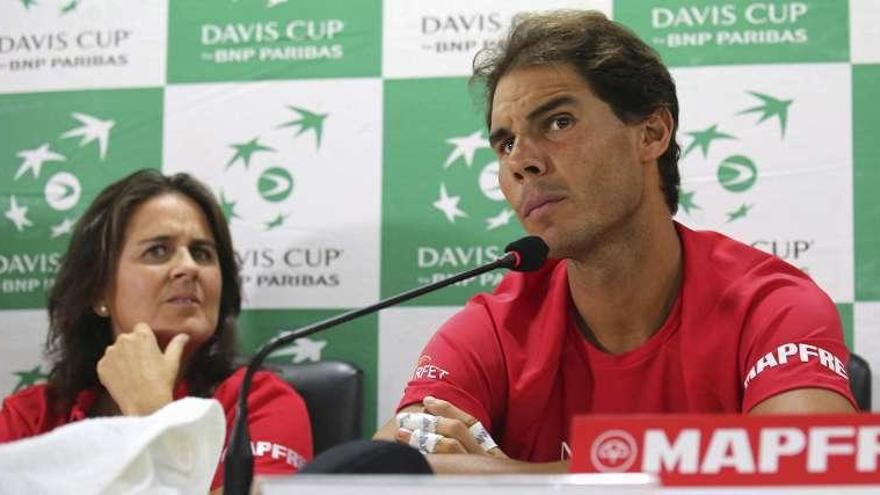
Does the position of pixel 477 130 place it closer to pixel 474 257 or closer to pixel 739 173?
pixel 474 257

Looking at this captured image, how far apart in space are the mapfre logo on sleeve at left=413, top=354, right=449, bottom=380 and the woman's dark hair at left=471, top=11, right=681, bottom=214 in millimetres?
396

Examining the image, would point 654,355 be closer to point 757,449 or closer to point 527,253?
point 527,253

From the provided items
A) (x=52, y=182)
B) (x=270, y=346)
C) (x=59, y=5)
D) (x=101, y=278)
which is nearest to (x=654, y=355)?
(x=270, y=346)

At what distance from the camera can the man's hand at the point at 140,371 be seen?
1916 mm

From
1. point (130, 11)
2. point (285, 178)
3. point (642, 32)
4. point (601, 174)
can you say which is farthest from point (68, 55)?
point (601, 174)

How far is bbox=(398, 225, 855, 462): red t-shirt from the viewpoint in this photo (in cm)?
142

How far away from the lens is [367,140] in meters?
2.32

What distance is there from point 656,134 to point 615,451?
107cm

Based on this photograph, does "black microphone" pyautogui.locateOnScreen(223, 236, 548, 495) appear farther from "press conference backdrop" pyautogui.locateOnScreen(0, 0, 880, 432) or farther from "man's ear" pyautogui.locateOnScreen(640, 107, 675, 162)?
"press conference backdrop" pyautogui.locateOnScreen(0, 0, 880, 432)

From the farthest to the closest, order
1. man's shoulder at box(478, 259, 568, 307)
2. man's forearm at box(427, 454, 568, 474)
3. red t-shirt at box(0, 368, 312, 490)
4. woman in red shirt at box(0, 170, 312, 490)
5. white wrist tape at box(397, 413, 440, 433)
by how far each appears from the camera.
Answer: woman in red shirt at box(0, 170, 312, 490)
red t-shirt at box(0, 368, 312, 490)
man's shoulder at box(478, 259, 568, 307)
white wrist tape at box(397, 413, 440, 433)
man's forearm at box(427, 454, 568, 474)

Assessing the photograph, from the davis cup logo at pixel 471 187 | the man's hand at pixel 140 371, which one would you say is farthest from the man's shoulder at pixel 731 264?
the man's hand at pixel 140 371

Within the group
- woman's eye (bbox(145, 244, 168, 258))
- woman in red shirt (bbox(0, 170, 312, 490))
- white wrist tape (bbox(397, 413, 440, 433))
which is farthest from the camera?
woman's eye (bbox(145, 244, 168, 258))

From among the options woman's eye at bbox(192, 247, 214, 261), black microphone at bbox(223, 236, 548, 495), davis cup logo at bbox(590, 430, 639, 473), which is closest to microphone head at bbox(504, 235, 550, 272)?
black microphone at bbox(223, 236, 548, 495)

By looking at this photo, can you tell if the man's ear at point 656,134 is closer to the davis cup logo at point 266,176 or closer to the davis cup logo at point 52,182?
the davis cup logo at point 266,176
